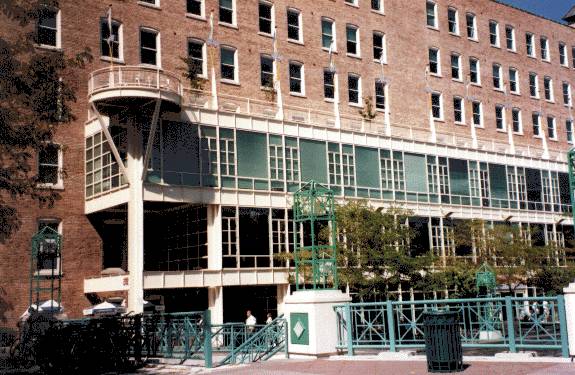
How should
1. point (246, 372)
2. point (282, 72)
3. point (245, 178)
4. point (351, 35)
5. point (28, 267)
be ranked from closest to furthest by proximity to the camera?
point (246, 372) < point (28, 267) < point (245, 178) < point (282, 72) < point (351, 35)

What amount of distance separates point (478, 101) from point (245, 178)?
83.0 ft

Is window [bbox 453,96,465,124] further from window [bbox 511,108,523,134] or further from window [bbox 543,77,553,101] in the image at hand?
window [bbox 543,77,553,101]

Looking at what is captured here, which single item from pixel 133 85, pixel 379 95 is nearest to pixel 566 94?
pixel 379 95

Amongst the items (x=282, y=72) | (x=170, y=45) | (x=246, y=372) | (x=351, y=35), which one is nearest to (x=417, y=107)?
(x=351, y=35)

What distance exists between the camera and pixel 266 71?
4116cm

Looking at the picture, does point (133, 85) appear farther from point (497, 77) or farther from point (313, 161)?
point (497, 77)

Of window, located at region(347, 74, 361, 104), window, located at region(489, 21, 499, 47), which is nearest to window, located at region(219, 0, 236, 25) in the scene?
window, located at region(347, 74, 361, 104)

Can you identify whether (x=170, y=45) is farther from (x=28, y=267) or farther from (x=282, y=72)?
(x=28, y=267)

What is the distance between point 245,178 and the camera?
3369 cm

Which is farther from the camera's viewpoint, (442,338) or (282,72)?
(282,72)

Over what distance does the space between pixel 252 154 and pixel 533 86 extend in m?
32.5

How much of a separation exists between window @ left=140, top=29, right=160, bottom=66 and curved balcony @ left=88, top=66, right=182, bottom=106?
Result: 553 centimetres

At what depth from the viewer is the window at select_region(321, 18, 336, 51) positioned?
4431 centimetres

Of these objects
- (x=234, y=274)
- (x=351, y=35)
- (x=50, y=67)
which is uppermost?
(x=351, y=35)
